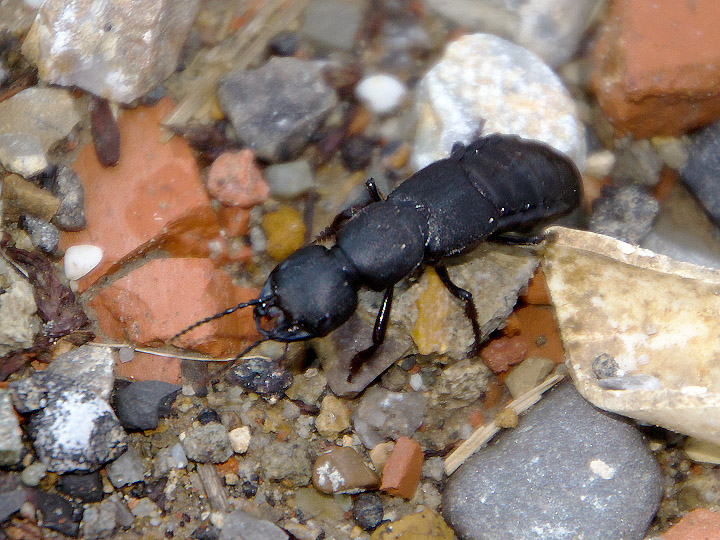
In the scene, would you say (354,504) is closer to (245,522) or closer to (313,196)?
(245,522)

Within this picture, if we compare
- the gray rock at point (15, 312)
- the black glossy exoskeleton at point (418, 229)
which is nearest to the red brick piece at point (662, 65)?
the black glossy exoskeleton at point (418, 229)

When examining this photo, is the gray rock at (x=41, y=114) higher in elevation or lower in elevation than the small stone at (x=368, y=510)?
higher

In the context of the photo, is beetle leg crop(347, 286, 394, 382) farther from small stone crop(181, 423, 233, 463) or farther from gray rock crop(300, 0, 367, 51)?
gray rock crop(300, 0, 367, 51)

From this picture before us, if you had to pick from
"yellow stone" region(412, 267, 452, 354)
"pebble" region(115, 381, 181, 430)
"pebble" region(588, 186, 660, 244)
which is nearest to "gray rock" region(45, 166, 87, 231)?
"pebble" region(115, 381, 181, 430)

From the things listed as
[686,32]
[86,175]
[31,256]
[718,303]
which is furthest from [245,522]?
[686,32]

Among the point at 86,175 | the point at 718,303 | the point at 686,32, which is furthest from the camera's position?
the point at 686,32

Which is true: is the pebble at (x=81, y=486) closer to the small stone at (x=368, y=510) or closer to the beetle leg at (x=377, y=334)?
the small stone at (x=368, y=510)
